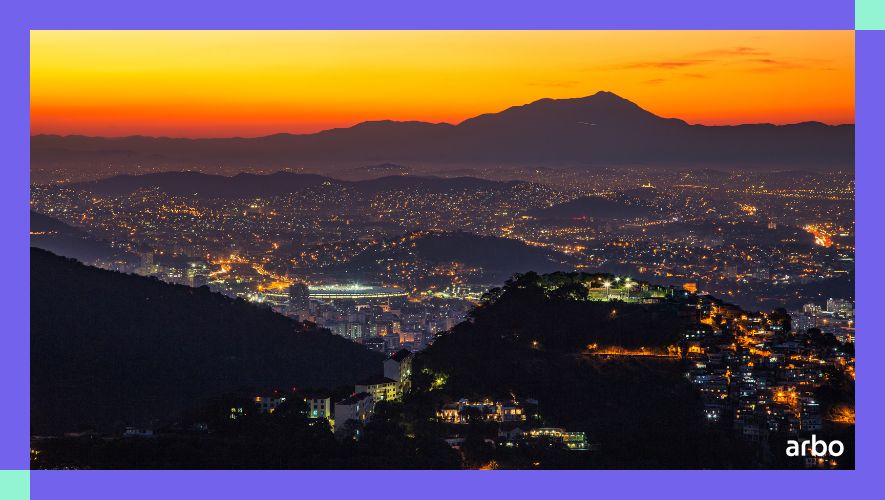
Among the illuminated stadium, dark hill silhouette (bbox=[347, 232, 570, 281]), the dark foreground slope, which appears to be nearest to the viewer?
the dark foreground slope

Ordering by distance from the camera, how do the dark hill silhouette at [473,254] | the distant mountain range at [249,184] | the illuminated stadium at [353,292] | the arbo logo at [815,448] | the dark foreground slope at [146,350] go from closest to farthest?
1. the arbo logo at [815,448]
2. the dark foreground slope at [146,350]
3. the dark hill silhouette at [473,254]
4. the illuminated stadium at [353,292]
5. the distant mountain range at [249,184]

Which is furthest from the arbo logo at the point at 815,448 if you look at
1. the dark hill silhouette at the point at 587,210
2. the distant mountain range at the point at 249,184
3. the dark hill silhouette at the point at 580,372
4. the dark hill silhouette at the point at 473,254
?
the distant mountain range at the point at 249,184

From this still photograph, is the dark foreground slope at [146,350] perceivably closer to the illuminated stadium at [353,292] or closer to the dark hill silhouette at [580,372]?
the dark hill silhouette at [580,372]

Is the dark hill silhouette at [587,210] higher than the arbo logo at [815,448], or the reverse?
the dark hill silhouette at [587,210]

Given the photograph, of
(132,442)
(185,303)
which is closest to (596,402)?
(132,442)

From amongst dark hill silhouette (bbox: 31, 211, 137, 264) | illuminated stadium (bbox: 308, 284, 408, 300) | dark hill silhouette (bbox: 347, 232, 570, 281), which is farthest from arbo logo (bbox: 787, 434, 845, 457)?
dark hill silhouette (bbox: 31, 211, 137, 264)

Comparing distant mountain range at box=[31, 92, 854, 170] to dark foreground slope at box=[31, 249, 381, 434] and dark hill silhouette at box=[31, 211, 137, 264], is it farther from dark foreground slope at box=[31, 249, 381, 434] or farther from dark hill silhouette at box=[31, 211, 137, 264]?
dark foreground slope at box=[31, 249, 381, 434]
